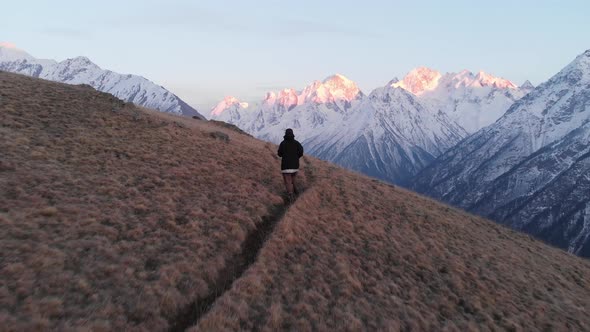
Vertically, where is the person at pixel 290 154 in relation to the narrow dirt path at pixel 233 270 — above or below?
above

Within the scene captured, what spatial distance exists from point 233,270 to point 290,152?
396 inches

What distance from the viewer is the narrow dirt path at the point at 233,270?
12.3 meters

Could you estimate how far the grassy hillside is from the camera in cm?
1249

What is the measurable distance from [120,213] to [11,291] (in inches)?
253

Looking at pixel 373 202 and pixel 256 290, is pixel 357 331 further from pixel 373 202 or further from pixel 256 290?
pixel 373 202

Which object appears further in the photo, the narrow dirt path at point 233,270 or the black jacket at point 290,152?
the black jacket at point 290,152

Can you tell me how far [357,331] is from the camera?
45.0 feet

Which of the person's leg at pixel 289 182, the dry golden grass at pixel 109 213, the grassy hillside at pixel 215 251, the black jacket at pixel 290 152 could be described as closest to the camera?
the dry golden grass at pixel 109 213

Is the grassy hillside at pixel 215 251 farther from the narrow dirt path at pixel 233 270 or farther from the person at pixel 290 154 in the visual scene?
the person at pixel 290 154

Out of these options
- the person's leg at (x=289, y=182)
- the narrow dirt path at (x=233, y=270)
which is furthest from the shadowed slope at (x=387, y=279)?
the person's leg at (x=289, y=182)

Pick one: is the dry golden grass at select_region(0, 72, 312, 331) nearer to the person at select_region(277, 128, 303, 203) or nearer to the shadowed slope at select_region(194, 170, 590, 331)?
the person at select_region(277, 128, 303, 203)

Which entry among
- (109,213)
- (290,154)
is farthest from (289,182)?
(109,213)

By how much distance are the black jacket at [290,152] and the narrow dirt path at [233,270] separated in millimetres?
2391

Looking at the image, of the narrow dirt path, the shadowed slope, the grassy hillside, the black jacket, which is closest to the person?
the black jacket
